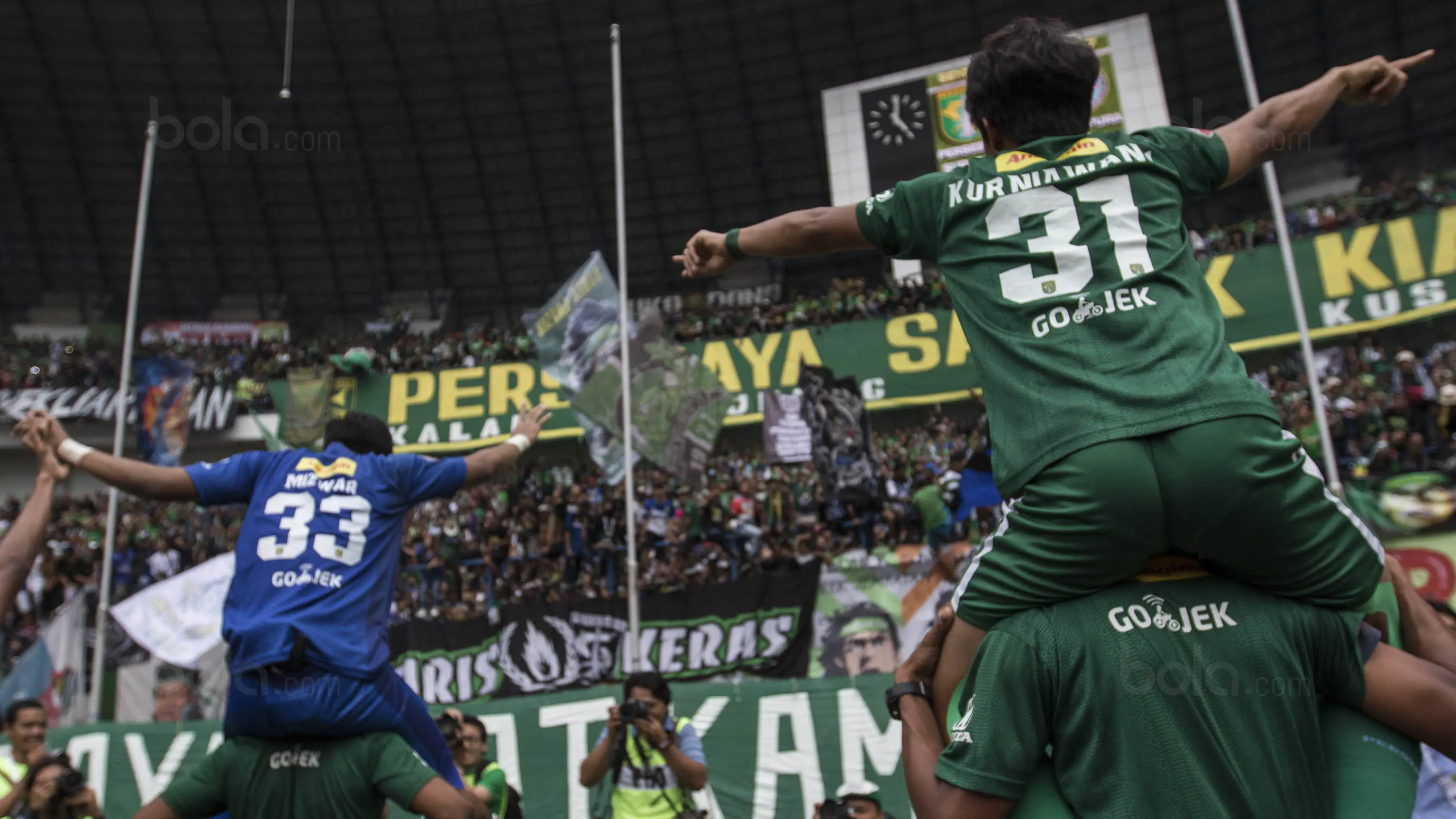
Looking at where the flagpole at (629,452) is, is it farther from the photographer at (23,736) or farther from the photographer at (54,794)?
the photographer at (54,794)

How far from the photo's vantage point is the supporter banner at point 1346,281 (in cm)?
1875

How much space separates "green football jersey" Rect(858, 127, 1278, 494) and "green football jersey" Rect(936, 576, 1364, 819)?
332mm

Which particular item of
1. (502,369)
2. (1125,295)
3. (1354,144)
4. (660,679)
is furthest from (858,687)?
(1354,144)

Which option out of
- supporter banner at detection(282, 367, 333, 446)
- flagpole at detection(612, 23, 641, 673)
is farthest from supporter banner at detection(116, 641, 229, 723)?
supporter banner at detection(282, 367, 333, 446)

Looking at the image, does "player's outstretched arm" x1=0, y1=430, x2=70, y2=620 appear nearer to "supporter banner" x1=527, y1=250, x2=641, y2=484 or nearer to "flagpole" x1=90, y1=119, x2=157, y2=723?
"supporter banner" x1=527, y1=250, x2=641, y2=484

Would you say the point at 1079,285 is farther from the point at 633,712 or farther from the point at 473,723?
the point at 473,723

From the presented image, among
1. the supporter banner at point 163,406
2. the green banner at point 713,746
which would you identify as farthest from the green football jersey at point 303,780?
the supporter banner at point 163,406

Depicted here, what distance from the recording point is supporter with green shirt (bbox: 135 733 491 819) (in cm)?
371

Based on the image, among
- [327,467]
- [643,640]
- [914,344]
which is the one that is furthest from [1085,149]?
[914,344]

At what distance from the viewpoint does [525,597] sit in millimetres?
16328

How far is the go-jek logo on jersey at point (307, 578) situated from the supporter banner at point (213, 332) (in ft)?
119

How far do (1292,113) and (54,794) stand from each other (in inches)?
213

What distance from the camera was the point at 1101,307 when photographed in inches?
78.2

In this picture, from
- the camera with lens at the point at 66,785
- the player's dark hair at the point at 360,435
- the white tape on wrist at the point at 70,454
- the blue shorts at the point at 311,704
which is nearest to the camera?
the blue shorts at the point at 311,704
